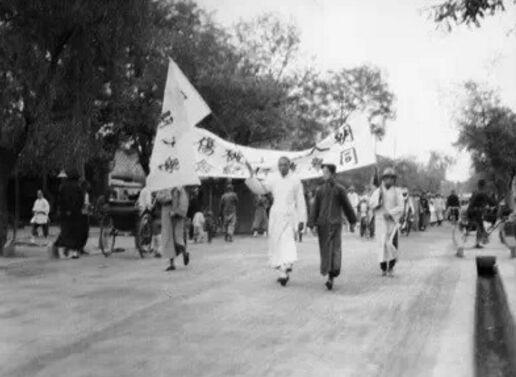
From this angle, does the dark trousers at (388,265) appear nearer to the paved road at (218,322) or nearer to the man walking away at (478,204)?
the paved road at (218,322)

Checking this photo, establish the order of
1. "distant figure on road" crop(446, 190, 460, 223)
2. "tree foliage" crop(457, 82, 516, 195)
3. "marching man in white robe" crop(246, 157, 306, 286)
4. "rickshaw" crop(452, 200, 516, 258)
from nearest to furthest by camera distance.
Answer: "marching man in white robe" crop(246, 157, 306, 286), "rickshaw" crop(452, 200, 516, 258), "distant figure on road" crop(446, 190, 460, 223), "tree foliage" crop(457, 82, 516, 195)

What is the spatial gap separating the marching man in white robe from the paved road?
47 cm

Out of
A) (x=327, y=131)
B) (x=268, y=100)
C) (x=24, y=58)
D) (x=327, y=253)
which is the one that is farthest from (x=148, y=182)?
(x=327, y=131)

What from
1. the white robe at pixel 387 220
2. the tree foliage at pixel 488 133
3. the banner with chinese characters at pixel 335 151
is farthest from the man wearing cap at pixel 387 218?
the tree foliage at pixel 488 133

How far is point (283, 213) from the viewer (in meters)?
12.1

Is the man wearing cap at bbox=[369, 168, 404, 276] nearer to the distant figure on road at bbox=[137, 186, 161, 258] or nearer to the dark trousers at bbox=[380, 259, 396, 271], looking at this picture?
the dark trousers at bbox=[380, 259, 396, 271]

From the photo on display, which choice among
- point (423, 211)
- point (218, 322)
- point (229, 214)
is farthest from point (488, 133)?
point (218, 322)

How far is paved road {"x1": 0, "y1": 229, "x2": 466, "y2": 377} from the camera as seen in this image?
6082mm

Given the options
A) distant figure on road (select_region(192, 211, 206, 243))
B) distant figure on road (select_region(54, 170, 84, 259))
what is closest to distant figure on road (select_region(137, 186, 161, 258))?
distant figure on road (select_region(54, 170, 84, 259))

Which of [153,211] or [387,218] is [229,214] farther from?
[387,218]

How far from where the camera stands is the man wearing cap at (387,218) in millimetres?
13430

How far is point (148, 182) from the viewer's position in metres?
13.3

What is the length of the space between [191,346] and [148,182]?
6837mm

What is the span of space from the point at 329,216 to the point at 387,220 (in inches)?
96.0
